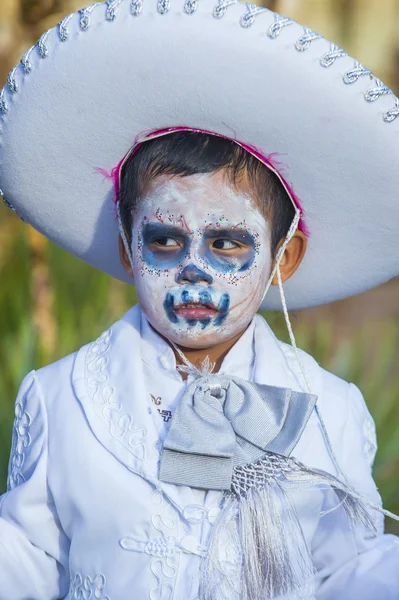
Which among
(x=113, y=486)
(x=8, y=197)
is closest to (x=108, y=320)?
(x=8, y=197)

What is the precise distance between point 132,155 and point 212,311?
0.37m

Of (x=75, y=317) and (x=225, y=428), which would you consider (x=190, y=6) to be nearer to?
(x=225, y=428)

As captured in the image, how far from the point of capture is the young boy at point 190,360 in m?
1.83

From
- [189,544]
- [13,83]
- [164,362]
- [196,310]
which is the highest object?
[13,83]

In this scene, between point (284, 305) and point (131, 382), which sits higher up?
point (284, 305)

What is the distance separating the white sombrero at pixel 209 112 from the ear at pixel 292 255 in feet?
0.09

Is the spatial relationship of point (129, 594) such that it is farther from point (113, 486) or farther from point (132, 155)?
point (132, 155)

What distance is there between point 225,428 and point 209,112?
61 cm

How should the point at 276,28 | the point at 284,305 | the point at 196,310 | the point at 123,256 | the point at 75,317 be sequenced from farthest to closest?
the point at 75,317, the point at 123,256, the point at 284,305, the point at 196,310, the point at 276,28

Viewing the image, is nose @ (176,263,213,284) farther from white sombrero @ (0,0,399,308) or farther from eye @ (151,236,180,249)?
white sombrero @ (0,0,399,308)

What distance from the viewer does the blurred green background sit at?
12.4 feet

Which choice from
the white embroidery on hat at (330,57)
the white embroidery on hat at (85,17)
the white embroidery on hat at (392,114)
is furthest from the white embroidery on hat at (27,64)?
the white embroidery on hat at (392,114)

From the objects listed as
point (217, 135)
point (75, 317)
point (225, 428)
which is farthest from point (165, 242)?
point (75, 317)

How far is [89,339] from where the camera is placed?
13.7 ft
